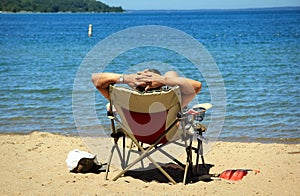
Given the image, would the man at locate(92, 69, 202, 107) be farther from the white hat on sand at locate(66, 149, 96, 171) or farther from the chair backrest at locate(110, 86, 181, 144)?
the white hat on sand at locate(66, 149, 96, 171)

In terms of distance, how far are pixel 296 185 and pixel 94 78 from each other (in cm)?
207

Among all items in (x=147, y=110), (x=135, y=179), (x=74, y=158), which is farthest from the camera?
(x=74, y=158)

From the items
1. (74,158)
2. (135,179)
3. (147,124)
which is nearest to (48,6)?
(74,158)

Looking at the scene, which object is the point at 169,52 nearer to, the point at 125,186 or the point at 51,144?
the point at 51,144

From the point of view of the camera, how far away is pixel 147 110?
429cm

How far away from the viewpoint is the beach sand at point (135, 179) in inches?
162

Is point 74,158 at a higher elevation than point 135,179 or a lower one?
higher

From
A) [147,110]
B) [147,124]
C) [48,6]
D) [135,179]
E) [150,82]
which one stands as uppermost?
[150,82]

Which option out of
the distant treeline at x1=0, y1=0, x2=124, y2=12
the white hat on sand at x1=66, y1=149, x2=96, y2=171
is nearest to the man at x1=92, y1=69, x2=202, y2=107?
the white hat on sand at x1=66, y1=149, x2=96, y2=171

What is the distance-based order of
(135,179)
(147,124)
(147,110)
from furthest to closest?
1. (135,179)
2. (147,124)
3. (147,110)

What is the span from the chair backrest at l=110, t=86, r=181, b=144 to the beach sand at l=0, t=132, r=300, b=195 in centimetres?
48

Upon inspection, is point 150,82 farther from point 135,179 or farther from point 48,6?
point 48,6

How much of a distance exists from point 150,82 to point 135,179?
3.23ft

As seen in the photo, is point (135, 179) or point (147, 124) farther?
point (135, 179)
